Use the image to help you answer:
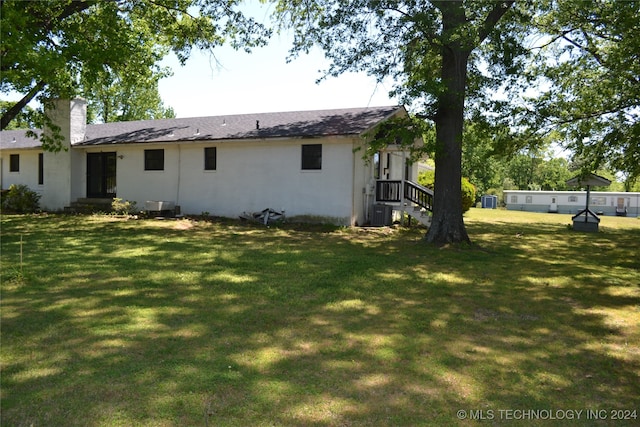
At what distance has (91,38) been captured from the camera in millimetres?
15008

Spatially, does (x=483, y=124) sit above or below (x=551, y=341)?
above

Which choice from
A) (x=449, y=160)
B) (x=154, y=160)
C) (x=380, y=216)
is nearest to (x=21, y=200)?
(x=154, y=160)

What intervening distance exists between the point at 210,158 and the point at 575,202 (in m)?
32.1

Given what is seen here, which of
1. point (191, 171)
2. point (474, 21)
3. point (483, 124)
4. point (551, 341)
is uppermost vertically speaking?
point (474, 21)

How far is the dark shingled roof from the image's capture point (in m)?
16.2

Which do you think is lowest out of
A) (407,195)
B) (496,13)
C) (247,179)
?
(407,195)

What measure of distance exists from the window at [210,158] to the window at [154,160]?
2.32 m

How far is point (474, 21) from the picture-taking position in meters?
12.1

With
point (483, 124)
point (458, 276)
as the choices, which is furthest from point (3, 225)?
point (483, 124)

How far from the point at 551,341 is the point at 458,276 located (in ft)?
11.3

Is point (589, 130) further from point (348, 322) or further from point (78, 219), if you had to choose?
point (78, 219)

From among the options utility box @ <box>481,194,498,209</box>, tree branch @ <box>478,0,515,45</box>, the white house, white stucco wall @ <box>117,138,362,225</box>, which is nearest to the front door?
the white house

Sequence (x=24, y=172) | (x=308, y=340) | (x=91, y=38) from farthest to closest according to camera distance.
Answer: (x=24, y=172), (x=91, y=38), (x=308, y=340)

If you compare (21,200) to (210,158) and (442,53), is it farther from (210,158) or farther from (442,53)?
(442,53)
